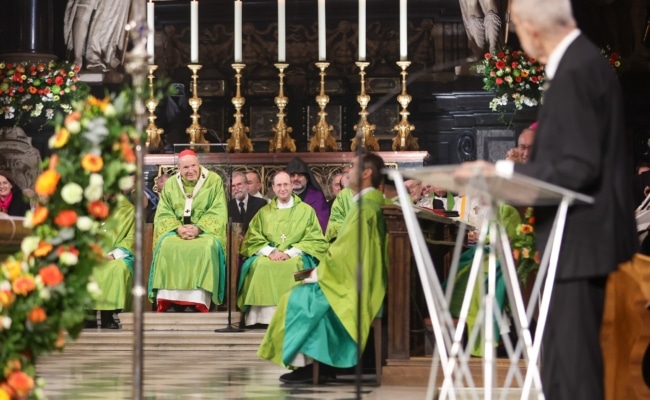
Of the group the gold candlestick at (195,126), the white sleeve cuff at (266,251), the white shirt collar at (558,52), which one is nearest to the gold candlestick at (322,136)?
the gold candlestick at (195,126)

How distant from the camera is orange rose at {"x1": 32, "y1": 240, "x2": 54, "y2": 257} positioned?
16.4ft

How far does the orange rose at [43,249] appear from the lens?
5004 millimetres

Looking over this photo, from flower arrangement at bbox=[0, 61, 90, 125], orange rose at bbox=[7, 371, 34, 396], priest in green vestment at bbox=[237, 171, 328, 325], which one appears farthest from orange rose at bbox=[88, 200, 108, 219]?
flower arrangement at bbox=[0, 61, 90, 125]

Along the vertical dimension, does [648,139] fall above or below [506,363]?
above

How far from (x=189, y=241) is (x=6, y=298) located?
7493 mm

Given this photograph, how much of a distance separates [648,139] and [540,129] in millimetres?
9745

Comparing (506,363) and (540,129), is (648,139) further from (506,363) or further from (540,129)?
(540,129)

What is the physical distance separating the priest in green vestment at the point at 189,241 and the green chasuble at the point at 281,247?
15.4 inches

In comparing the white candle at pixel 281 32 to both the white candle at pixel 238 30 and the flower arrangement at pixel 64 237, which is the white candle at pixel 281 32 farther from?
the flower arrangement at pixel 64 237

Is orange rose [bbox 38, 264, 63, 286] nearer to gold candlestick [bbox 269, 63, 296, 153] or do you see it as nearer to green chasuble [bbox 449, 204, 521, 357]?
green chasuble [bbox 449, 204, 521, 357]

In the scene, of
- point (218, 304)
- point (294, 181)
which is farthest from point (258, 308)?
point (294, 181)

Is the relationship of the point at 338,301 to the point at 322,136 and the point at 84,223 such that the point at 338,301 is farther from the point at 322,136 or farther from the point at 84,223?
the point at 322,136

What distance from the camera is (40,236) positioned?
506 cm

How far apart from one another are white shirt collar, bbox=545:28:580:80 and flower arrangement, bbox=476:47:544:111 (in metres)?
8.45
